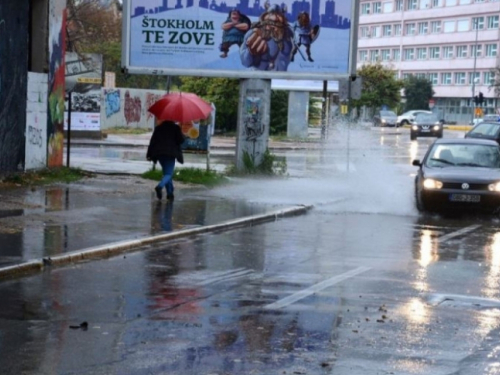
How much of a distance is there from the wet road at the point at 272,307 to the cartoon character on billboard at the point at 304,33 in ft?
31.4

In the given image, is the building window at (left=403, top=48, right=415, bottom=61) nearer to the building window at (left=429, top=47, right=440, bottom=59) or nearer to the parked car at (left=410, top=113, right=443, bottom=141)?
the building window at (left=429, top=47, right=440, bottom=59)

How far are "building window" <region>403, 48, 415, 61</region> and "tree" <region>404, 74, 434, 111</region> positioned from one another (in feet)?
23.1

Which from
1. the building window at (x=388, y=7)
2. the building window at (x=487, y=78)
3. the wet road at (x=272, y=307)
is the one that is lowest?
the wet road at (x=272, y=307)

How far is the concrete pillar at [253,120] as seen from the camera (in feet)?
84.0

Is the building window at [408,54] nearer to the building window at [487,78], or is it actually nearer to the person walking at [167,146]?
the building window at [487,78]

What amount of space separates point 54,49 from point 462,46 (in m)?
85.2

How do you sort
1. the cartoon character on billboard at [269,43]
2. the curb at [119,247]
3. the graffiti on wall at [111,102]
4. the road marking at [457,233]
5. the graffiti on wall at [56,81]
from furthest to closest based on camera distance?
the graffiti on wall at [111,102] → the cartoon character on billboard at [269,43] → the graffiti on wall at [56,81] → the road marking at [457,233] → the curb at [119,247]

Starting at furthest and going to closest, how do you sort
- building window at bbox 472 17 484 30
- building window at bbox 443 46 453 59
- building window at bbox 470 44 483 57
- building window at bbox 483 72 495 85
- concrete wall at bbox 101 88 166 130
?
building window at bbox 443 46 453 59 → building window at bbox 470 44 483 57 → building window at bbox 472 17 484 30 → building window at bbox 483 72 495 85 → concrete wall at bbox 101 88 166 130

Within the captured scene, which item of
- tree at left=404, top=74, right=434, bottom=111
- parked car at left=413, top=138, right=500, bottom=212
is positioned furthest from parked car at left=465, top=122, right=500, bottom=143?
tree at left=404, top=74, right=434, bottom=111

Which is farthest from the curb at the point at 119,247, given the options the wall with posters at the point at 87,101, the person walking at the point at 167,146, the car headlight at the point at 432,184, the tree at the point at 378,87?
the tree at the point at 378,87

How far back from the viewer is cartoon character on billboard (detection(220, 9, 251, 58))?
2502cm

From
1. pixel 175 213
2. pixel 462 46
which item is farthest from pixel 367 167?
pixel 462 46

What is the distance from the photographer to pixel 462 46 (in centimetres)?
10269

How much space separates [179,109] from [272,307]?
33.2ft
